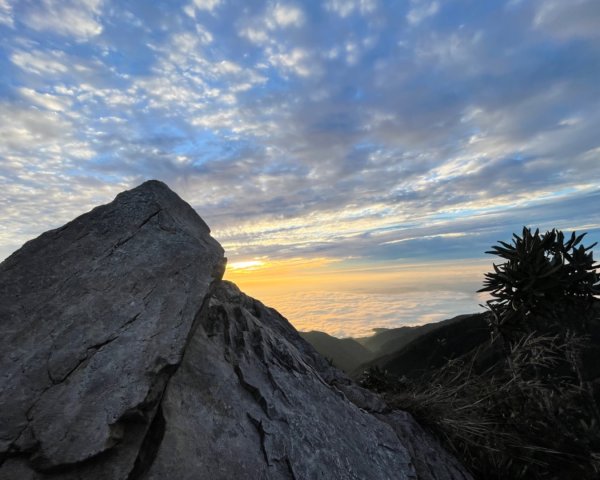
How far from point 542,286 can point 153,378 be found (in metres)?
9.68

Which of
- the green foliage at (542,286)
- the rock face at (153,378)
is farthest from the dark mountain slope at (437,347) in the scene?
the rock face at (153,378)

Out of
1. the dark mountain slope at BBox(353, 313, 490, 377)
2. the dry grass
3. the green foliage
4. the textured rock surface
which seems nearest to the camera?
the textured rock surface

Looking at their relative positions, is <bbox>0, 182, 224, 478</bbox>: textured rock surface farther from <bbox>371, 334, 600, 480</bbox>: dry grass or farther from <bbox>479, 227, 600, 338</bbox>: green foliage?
<bbox>479, 227, 600, 338</bbox>: green foliage

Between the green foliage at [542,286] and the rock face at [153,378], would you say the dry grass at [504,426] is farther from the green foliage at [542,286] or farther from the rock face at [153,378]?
the green foliage at [542,286]

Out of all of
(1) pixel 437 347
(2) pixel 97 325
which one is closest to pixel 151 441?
(2) pixel 97 325

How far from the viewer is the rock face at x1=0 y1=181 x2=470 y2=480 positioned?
10.8 feet

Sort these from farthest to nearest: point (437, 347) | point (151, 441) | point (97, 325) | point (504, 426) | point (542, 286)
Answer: point (437, 347) → point (542, 286) → point (504, 426) → point (97, 325) → point (151, 441)

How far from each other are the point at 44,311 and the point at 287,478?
10.1 ft

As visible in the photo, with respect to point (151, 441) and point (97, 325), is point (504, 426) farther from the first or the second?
point (97, 325)

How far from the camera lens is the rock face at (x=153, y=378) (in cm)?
328

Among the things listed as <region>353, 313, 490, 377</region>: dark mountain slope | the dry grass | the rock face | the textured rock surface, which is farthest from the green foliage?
<region>353, 313, 490, 377</region>: dark mountain slope

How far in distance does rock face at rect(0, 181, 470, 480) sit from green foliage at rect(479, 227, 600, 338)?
542 cm

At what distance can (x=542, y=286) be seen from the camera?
378 inches

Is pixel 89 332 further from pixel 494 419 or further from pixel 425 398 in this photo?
pixel 494 419
